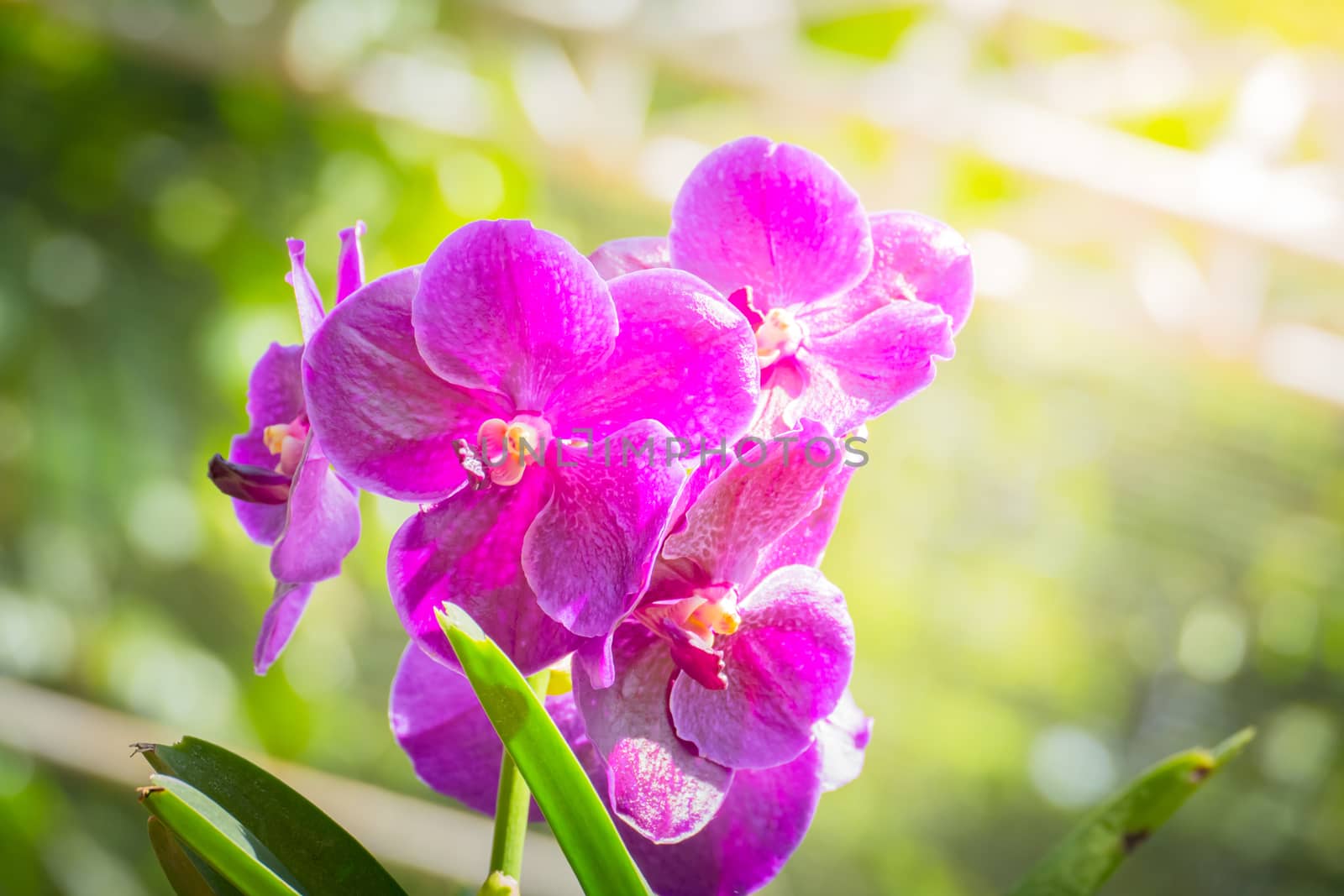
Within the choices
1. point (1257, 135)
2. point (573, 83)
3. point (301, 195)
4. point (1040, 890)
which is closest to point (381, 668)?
point (301, 195)

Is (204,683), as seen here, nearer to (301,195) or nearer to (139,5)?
(301,195)

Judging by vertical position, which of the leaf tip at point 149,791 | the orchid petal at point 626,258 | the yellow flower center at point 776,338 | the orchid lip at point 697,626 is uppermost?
the orchid petal at point 626,258

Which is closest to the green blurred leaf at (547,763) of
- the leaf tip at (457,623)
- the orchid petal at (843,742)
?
the leaf tip at (457,623)

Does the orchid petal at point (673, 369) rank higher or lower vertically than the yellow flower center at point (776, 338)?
higher

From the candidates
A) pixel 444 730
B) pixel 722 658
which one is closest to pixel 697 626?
pixel 722 658

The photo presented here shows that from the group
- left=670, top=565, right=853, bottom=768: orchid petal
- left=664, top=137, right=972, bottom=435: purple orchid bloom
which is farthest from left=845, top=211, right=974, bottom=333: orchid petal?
left=670, top=565, right=853, bottom=768: orchid petal

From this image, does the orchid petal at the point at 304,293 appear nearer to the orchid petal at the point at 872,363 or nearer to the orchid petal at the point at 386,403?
the orchid petal at the point at 386,403

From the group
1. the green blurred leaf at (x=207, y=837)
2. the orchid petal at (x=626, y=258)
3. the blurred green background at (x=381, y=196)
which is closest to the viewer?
the green blurred leaf at (x=207, y=837)

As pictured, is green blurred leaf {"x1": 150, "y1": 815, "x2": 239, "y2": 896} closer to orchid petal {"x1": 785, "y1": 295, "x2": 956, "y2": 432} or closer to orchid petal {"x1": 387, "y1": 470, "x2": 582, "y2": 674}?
orchid petal {"x1": 387, "y1": 470, "x2": 582, "y2": 674}
